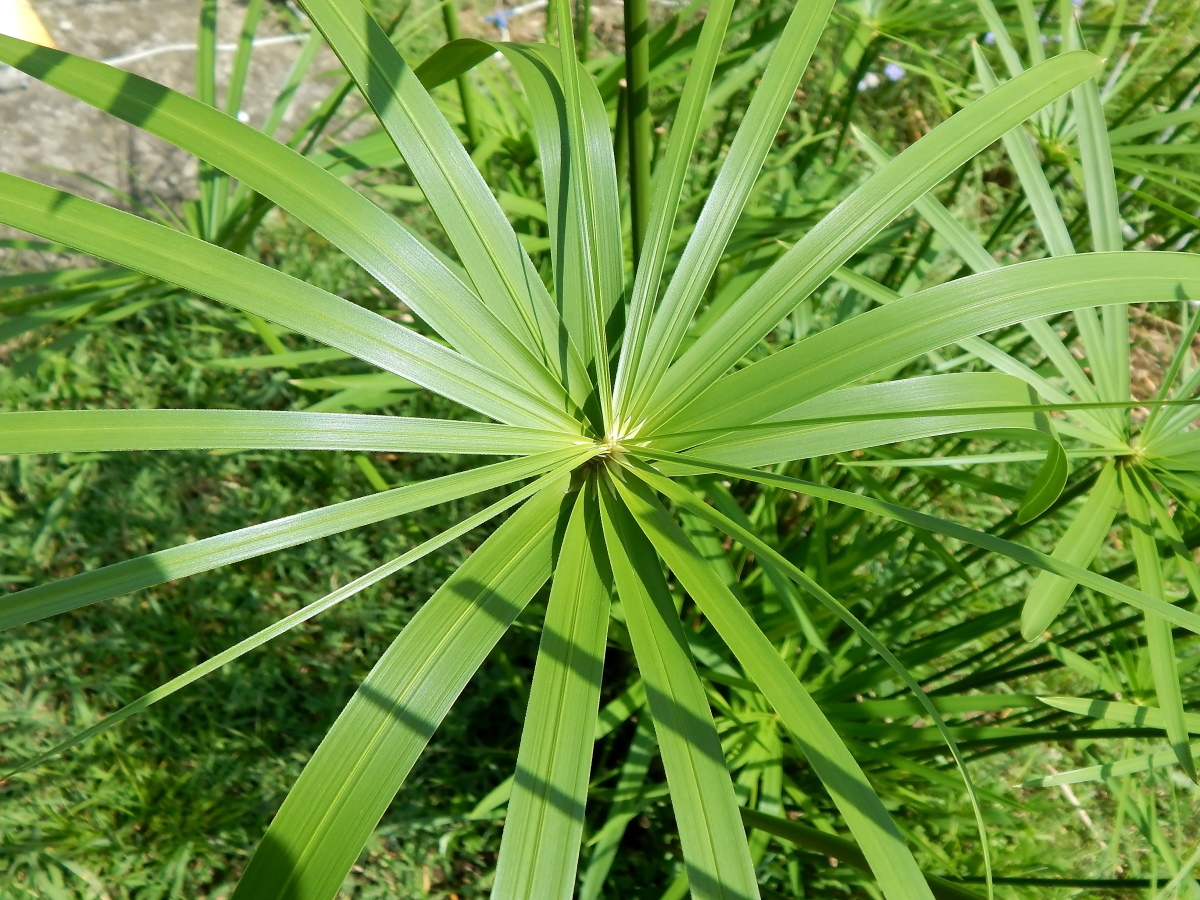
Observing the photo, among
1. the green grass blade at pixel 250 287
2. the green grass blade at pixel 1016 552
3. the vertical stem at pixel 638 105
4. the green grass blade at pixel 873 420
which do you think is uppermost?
the vertical stem at pixel 638 105

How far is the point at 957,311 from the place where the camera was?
661mm

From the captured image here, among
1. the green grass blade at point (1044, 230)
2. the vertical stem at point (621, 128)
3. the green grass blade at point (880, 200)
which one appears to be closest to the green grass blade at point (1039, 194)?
the green grass blade at point (1044, 230)

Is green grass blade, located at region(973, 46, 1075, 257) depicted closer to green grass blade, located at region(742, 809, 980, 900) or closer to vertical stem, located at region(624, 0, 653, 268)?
vertical stem, located at region(624, 0, 653, 268)

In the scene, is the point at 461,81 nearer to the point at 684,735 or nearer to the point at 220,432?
the point at 220,432

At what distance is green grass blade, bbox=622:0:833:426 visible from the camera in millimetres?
756

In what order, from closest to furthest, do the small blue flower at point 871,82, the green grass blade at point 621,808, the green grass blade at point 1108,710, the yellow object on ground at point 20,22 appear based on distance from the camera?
the green grass blade at point 1108,710 < the green grass blade at point 621,808 < the yellow object on ground at point 20,22 < the small blue flower at point 871,82

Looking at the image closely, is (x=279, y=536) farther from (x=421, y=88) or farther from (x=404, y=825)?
(x=404, y=825)

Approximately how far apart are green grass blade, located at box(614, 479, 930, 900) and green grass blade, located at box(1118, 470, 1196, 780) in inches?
12.9

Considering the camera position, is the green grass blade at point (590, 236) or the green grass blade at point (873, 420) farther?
the green grass blade at point (590, 236)

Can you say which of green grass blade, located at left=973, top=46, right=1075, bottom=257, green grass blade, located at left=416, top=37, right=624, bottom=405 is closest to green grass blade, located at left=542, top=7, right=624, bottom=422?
green grass blade, located at left=416, top=37, right=624, bottom=405

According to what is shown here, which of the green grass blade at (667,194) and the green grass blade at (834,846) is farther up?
the green grass blade at (667,194)

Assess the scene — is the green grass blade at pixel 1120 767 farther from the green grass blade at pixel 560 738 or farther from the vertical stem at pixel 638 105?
the vertical stem at pixel 638 105

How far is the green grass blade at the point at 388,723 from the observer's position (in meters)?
0.50

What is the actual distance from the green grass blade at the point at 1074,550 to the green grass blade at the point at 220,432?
49cm
